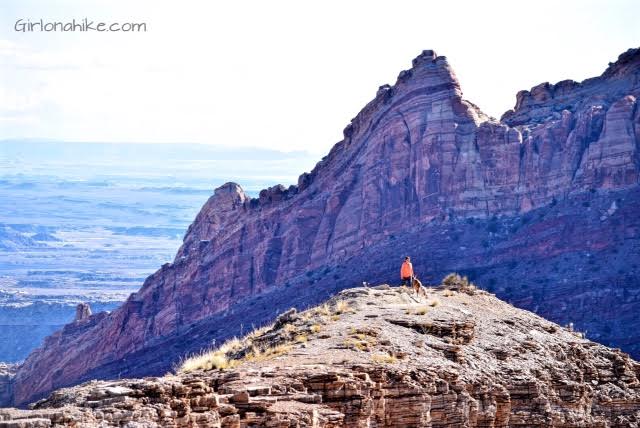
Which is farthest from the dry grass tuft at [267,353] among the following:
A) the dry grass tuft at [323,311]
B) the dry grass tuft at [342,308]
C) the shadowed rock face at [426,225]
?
the shadowed rock face at [426,225]

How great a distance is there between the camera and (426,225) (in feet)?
387

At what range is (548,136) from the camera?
11350 cm

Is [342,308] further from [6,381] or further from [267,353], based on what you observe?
[6,381]

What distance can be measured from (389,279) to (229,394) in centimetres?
8203

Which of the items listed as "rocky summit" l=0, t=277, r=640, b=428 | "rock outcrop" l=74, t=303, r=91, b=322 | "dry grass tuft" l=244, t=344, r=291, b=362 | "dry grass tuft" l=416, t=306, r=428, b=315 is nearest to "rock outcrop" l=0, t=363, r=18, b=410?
"rock outcrop" l=74, t=303, r=91, b=322

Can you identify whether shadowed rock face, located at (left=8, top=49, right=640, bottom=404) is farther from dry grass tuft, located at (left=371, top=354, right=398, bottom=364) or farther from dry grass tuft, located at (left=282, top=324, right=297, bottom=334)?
dry grass tuft, located at (left=371, top=354, right=398, bottom=364)

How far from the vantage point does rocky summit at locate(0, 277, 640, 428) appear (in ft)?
84.7

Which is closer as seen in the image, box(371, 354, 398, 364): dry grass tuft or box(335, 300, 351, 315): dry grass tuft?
box(371, 354, 398, 364): dry grass tuft

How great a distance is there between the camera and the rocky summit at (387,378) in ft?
84.7

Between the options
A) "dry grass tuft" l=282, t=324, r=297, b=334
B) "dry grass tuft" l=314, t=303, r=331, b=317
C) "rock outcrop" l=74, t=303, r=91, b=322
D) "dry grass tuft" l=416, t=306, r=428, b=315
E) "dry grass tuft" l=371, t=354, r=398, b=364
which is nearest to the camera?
"dry grass tuft" l=371, t=354, r=398, b=364

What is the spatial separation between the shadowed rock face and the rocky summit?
57.7m

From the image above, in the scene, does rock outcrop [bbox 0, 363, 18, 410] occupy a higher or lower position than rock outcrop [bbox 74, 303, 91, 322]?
lower

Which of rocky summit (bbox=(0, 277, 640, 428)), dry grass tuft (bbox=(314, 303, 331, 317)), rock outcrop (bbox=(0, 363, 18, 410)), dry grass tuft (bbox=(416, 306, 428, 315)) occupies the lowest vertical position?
rock outcrop (bbox=(0, 363, 18, 410))

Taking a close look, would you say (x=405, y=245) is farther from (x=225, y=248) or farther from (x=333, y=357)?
(x=333, y=357)
